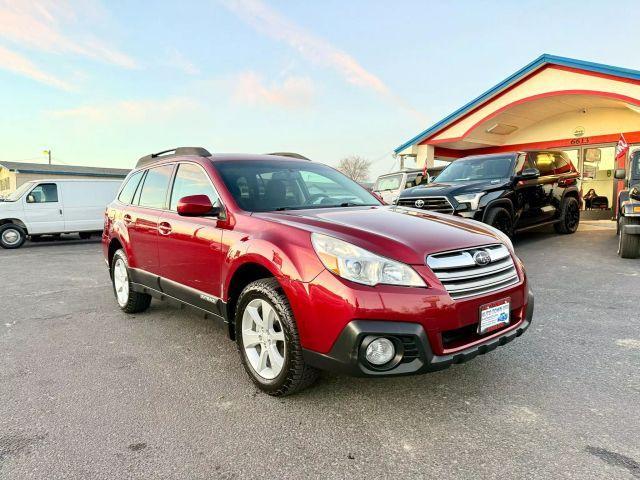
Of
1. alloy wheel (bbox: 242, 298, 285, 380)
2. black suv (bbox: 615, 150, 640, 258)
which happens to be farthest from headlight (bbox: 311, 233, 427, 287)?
black suv (bbox: 615, 150, 640, 258)

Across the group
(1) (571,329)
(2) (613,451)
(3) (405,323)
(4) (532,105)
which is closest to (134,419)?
(3) (405,323)

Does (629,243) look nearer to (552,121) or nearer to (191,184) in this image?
(191,184)

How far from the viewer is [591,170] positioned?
1769 centimetres

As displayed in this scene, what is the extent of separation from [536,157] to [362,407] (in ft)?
26.7

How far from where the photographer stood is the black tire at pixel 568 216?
10.0m

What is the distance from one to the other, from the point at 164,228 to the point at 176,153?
0.80 metres

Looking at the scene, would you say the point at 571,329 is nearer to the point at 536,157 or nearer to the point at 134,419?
the point at 134,419

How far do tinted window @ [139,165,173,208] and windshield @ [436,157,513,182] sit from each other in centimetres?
617

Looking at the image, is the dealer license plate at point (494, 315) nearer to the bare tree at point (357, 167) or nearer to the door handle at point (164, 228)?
the door handle at point (164, 228)

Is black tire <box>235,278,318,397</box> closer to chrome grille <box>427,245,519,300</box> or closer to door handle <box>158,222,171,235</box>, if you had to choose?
chrome grille <box>427,245,519,300</box>

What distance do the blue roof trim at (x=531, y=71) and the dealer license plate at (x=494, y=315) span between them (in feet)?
42.0

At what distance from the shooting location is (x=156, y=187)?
178 inches

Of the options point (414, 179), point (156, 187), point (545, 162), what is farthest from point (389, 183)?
point (156, 187)

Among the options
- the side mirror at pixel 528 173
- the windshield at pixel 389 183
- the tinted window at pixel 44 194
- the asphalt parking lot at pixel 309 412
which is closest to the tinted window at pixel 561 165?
the side mirror at pixel 528 173
